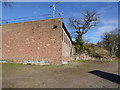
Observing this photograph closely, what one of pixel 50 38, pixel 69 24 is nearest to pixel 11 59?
pixel 50 38

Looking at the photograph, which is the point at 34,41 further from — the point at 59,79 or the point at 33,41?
the point at 59,79

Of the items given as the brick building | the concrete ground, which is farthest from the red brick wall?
the concrete ground

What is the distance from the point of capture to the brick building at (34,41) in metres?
11.9

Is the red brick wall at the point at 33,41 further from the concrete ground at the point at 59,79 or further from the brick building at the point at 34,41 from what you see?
the concrete ground at the point at 59,79

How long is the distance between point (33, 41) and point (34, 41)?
0.14 m

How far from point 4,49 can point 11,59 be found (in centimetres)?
200

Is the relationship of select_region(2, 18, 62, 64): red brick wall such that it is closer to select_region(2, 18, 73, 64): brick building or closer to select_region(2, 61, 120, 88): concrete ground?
select_region(2, 18, 73, 64): brick building

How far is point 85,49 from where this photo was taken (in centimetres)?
2156

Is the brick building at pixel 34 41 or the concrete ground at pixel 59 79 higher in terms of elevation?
the brick building at pixel 34 41

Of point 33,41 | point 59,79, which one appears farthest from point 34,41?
Result: point 59,79

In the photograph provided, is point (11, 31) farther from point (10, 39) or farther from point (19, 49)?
point (19, 49)

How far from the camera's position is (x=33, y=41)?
12781mm

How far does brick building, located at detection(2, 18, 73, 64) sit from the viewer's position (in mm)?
11922

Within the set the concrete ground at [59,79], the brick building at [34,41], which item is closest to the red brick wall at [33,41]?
the brick building at [34,41]
